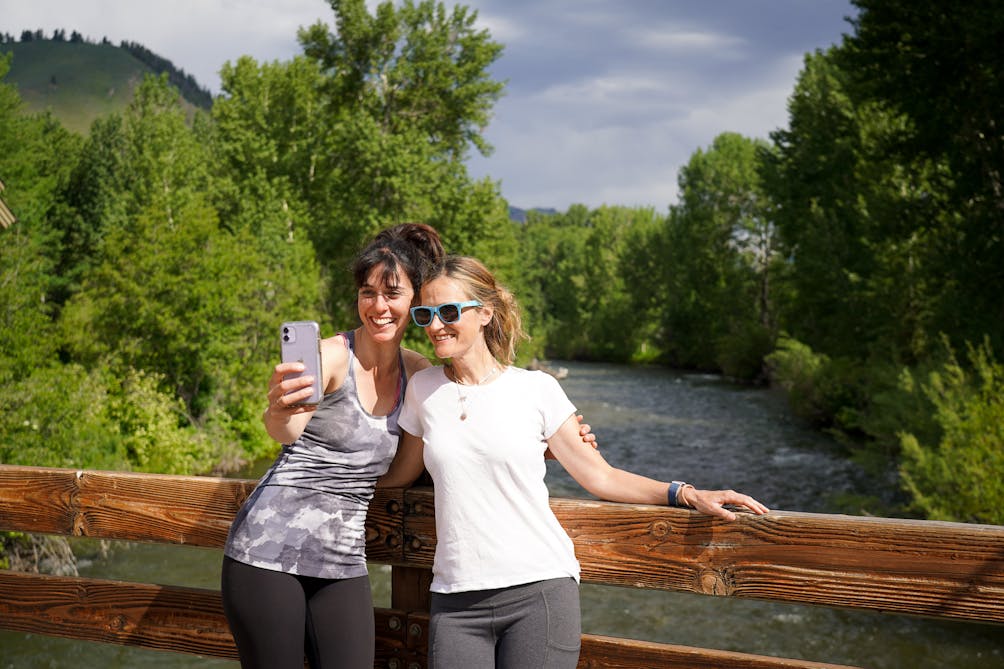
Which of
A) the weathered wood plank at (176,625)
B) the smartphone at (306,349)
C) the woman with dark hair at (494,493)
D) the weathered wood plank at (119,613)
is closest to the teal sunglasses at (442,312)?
the woman with dark hair at (494,493)

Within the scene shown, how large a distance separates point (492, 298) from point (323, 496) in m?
0.80

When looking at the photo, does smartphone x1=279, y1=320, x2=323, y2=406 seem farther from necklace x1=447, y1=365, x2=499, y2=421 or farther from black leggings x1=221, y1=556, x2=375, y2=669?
black leggings x1=221, y1=556, x2=375, y2=669

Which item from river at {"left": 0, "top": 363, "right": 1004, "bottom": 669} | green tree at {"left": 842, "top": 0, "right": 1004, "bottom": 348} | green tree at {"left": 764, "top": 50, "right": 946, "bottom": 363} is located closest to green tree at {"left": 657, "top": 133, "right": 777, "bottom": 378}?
green tree at {"left": 764, "top": 50, "right": 946, "bottom": 363}

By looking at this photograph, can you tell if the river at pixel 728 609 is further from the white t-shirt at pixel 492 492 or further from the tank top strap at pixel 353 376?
the white t-shirt at pixel 492 492

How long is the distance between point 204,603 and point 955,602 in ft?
7.75

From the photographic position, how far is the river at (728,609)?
1020 cm

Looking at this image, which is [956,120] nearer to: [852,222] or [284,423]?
[852,222]

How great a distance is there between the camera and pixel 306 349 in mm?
2420

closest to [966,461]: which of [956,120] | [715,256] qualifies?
[956,120]

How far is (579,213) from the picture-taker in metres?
122

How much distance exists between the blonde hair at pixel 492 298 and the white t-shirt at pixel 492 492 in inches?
9.1

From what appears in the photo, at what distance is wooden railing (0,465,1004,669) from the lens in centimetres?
226

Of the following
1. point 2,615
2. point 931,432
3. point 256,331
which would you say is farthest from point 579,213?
point 2,615

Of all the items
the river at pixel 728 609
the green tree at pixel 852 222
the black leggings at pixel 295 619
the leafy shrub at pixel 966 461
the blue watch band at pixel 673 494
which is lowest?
the river at pixel 728 609
